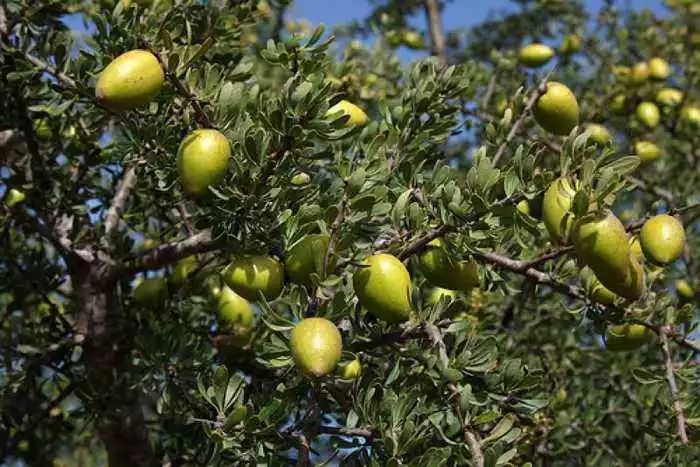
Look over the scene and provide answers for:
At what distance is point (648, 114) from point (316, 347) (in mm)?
2664

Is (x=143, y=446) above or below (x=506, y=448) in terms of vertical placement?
below

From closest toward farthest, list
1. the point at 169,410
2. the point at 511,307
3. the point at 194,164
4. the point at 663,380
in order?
1. the point at 194,164
2. the point at 663,380
3. the point at 169,410
4. the point at 511,307

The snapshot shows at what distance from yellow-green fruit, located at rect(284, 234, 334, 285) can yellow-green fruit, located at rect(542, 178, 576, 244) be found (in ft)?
1.27

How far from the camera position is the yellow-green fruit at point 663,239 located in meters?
1.50

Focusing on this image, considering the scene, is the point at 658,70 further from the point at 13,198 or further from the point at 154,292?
the point at 13,198

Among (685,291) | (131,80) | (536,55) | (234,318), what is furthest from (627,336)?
(536,55)

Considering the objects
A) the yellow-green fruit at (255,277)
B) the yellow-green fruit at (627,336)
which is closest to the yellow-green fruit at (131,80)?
the yellow-green fruit at (255,277)

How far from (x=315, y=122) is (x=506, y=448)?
712 millimetres

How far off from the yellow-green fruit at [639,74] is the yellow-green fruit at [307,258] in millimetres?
2655

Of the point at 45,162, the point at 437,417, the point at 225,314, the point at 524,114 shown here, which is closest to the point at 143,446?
the point at 225,314

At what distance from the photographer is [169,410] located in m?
2.13

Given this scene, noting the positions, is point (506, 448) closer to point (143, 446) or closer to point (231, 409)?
point (231, 409)

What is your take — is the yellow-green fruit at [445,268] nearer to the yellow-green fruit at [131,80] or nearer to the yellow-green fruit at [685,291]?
the yellow-green fruit at [131,80]

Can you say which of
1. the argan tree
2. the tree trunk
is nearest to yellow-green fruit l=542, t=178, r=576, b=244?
the argan tree
